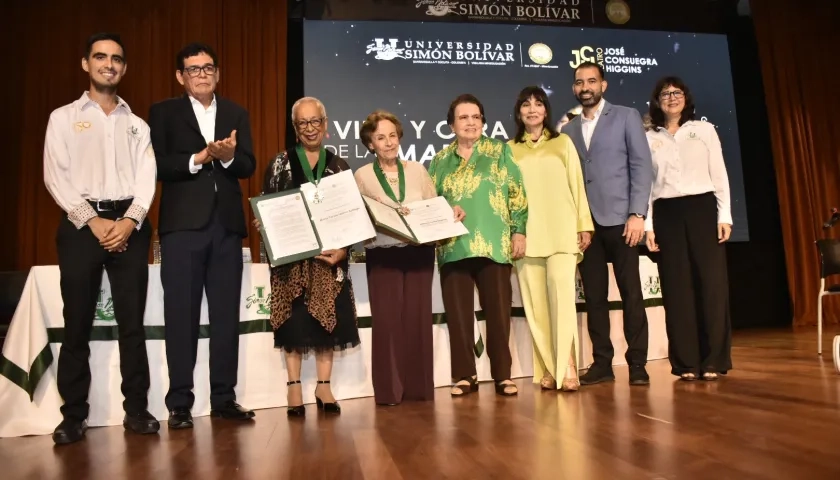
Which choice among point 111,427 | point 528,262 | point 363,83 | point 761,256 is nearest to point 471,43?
point 363,83

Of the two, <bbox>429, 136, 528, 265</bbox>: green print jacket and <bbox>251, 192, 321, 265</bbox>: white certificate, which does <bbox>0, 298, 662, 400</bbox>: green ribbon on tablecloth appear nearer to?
<bbox>251, 192, 321, 265</bbox>: white certificate

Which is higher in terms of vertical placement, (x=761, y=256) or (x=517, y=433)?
(x=761, y=256)

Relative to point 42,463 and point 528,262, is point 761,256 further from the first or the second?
point 42,463

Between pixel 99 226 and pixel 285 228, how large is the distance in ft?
2.23

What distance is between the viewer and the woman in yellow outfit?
289 cm

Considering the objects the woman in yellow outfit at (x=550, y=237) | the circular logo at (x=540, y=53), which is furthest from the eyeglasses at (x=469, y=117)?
the circular logo at (x=540, y=53)

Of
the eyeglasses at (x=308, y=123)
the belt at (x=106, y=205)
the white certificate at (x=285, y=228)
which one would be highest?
the eyeglasses at (x=308, y=123)

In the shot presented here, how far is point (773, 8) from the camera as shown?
642cm

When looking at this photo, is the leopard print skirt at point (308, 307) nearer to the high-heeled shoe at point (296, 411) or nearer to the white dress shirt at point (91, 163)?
the high-heeled shoe at point (296, 411)

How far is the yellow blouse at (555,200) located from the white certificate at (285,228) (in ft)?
3.45

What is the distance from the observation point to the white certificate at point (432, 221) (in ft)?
8.93

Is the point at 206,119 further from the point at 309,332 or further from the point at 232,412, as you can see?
the point at 232,412

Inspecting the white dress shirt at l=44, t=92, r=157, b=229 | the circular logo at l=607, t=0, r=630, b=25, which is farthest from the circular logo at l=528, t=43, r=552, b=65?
the white dress shirt at l=44, t=92, r=157, b=229

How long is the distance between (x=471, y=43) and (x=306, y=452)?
14.3ft
